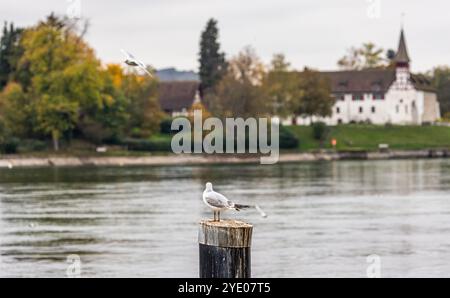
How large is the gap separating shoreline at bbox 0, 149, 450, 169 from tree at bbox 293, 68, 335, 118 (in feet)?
64.6

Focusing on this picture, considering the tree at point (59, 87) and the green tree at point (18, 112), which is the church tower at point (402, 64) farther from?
the green tree at point (18, 112)

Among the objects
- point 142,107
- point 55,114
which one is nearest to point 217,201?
point 55,114

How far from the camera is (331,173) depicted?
10312 cm

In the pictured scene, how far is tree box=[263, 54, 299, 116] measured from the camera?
159875 mm

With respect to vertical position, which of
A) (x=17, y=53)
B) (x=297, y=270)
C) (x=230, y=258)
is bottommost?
(x=297, y=270)

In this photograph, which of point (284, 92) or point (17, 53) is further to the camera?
point (284, 92)

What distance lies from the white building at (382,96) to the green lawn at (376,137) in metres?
16.2

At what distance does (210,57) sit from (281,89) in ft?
63.9

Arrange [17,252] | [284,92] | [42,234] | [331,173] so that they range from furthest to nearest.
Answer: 1. [284,92]
2. [331,173]
3. [42,234]
4. [17,252]

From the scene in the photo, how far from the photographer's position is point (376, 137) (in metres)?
158

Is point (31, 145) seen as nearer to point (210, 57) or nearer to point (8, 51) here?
point (8, 51)

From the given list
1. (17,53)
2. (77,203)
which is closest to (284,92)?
(17,53)
